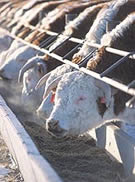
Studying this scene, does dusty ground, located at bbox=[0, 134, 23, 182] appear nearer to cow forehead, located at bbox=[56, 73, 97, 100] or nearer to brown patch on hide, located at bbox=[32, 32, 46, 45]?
cow forehead, located at bbox=[56, 73, 97, 100]

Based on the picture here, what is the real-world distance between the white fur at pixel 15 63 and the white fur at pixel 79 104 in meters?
4.03

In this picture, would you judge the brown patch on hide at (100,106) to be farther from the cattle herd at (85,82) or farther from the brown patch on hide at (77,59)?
the brown patch on hide at (77,59)

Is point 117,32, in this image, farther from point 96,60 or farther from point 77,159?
point 77,159

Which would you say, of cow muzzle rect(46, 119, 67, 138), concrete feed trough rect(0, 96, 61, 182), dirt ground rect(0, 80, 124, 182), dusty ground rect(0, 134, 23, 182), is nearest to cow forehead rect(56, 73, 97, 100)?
cow muzzle rect(46, 119, 67, 138)

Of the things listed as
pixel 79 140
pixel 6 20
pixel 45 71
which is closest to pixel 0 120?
pixel 79 140

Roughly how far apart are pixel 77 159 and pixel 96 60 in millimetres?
1207

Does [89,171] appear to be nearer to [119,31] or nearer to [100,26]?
[119,31]

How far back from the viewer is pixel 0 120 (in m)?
7.13

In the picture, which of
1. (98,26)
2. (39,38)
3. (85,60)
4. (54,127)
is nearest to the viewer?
(54,127)

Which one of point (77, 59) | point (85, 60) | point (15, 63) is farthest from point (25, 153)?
point (15, 63)

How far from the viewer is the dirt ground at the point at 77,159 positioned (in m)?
5.56

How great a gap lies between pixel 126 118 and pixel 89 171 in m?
1.06

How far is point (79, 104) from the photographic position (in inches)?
240

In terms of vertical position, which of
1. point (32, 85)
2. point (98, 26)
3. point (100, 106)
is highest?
point (98, 26)
